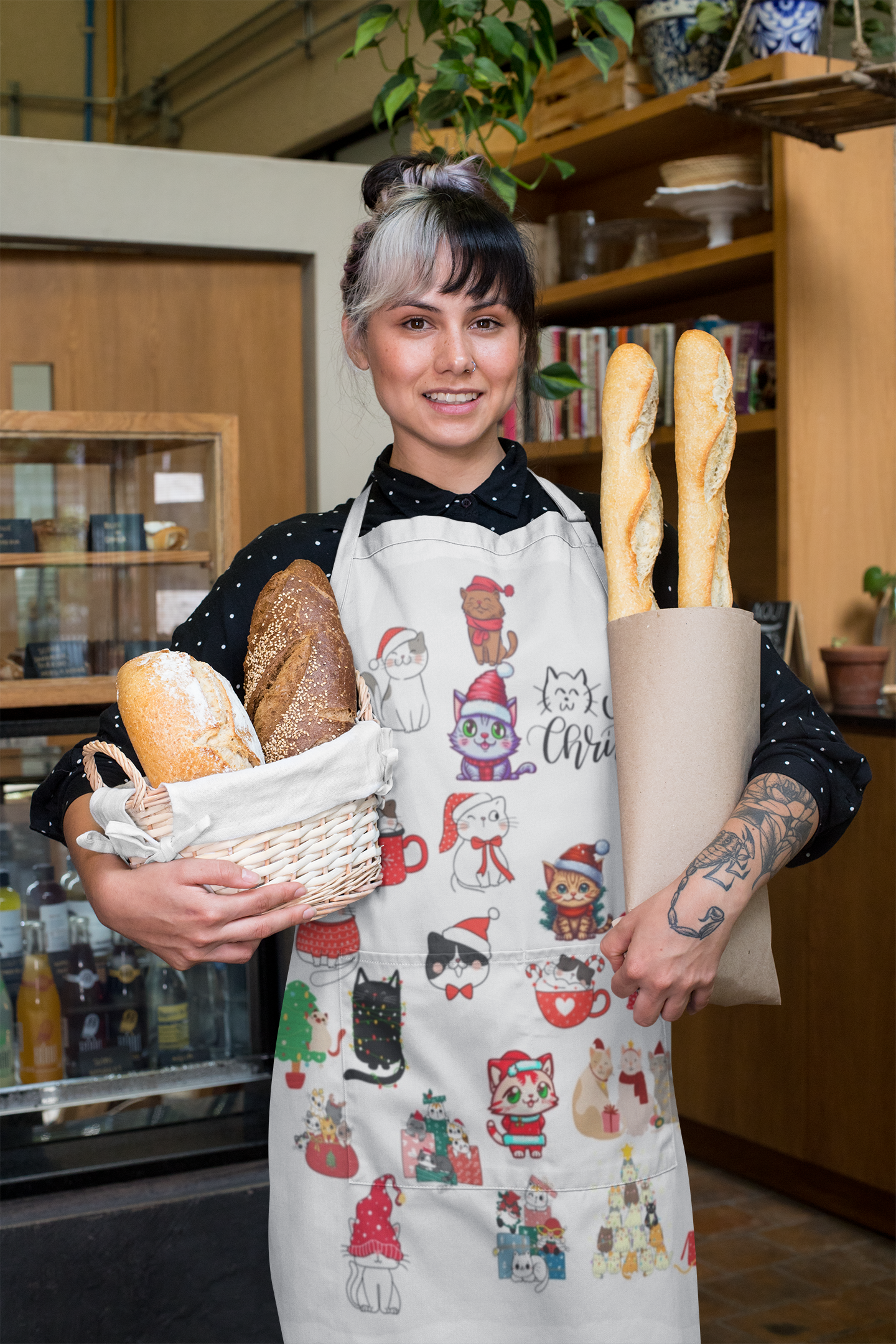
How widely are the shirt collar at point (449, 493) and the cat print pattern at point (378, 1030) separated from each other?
0.48 metres

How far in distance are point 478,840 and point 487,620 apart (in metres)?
0.22

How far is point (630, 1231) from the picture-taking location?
1.22m

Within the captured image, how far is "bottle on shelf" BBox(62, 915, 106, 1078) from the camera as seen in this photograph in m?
2.10

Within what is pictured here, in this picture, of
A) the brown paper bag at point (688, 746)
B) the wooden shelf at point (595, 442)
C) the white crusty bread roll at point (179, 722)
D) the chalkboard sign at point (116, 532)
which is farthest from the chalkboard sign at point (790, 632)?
the white crusty bread roll at point (179, 722)

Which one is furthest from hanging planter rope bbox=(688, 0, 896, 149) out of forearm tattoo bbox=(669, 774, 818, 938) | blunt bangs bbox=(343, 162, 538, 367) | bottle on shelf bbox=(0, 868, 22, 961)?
bottle on shelf bbox=(0, 868, 22, 961)

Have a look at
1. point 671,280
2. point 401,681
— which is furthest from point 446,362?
point 671,280

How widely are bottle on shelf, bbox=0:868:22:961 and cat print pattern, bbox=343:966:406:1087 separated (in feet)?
3.32

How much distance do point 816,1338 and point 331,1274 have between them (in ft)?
4.76

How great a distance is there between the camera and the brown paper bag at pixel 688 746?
109cm

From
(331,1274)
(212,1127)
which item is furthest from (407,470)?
(212,1127)

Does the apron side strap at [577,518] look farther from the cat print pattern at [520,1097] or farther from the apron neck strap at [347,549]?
the cat print pattern at [520,1097]

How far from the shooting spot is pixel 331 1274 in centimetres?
125

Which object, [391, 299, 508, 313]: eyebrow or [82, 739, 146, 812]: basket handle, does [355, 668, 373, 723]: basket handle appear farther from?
[391, 299, 508, 313]: eyebrow

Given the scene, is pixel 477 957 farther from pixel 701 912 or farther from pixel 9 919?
pixel 9 919
